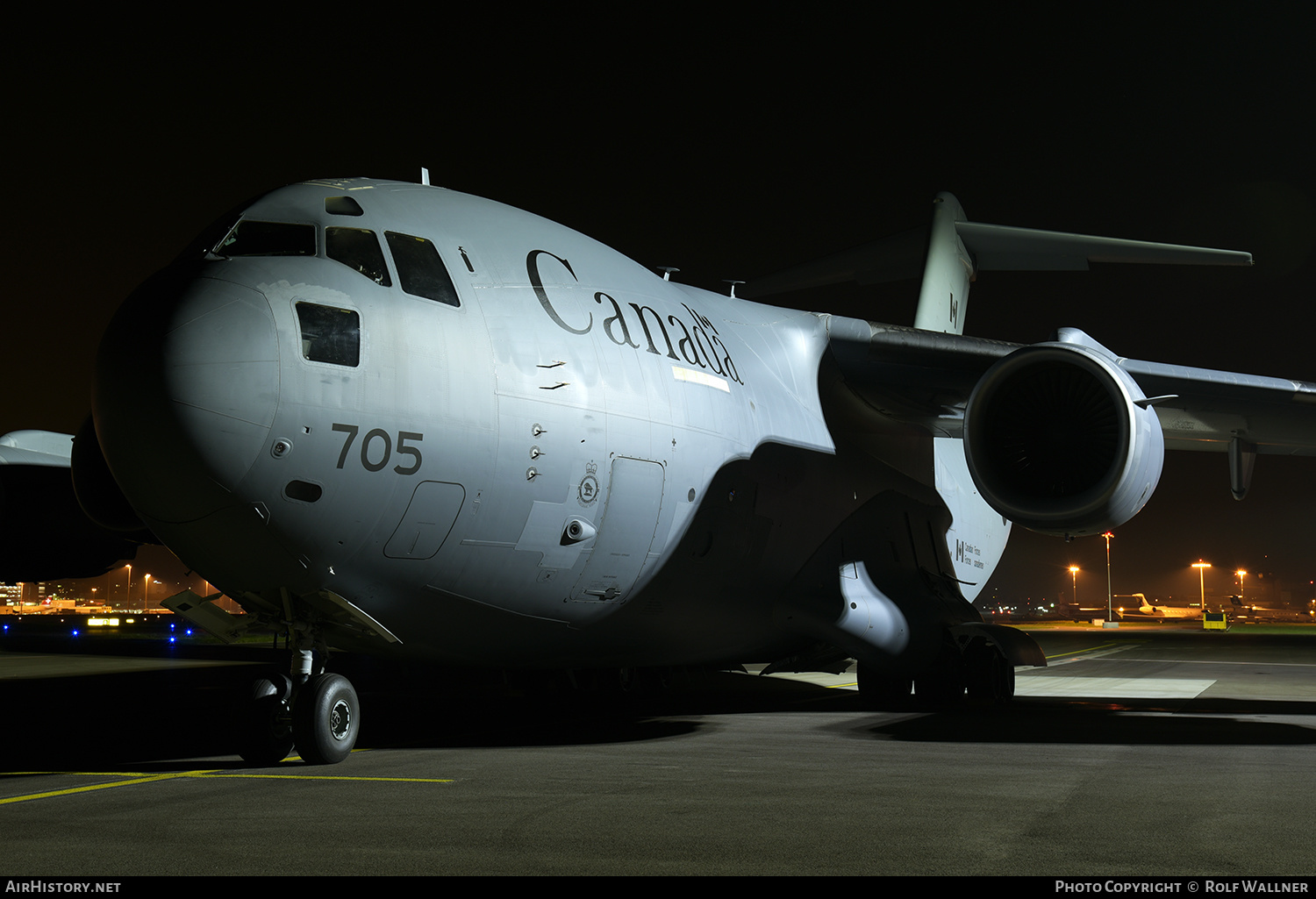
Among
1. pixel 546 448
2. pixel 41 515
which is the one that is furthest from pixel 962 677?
pixel 41 515

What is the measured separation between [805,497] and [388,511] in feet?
15.8

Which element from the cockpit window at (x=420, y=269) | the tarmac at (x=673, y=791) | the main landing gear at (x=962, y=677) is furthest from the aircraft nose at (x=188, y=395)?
the main landing gear at (x=962, y=677)

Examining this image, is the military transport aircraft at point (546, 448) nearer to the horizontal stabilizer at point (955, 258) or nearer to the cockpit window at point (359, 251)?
the cockpit window at point (359, 251)

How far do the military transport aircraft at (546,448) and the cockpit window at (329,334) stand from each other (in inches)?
0.6

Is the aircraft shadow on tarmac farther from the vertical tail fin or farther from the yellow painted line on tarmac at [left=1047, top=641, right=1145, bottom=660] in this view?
the yellow painted line on tarmac at [left=1047, top=641, right=1145, bottom=660]

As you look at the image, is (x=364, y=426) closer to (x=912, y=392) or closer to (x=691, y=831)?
(x=691, y=831)

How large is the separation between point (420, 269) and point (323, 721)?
2925mm

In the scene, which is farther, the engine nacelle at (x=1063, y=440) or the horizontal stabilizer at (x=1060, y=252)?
the horizontal stabilizer at (x=1060, y=252)

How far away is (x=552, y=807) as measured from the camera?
19.4ft

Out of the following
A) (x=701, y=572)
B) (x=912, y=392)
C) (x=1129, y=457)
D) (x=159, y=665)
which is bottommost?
(x=159, y=665)

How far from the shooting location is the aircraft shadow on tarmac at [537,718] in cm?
916

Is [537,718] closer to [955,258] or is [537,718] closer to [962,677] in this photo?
[962,677]

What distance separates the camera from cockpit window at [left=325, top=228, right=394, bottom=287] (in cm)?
755

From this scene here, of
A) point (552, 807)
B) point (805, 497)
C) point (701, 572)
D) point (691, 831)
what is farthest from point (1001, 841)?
point (805, 497)
